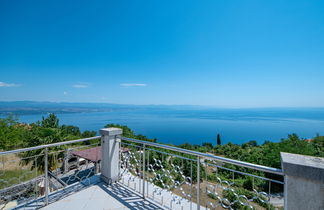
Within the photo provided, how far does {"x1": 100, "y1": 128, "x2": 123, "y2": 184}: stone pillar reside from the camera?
10.9 ft

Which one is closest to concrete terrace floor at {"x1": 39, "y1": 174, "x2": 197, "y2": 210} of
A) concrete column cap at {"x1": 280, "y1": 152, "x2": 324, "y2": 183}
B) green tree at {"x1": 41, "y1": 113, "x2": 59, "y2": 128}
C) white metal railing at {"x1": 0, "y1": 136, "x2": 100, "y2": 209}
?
white metal railing at {"x1": 0, "y1": 136, "x2": 100, "y2": 209}

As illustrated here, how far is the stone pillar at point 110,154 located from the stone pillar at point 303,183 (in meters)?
2.93

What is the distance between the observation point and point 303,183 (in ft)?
4.40

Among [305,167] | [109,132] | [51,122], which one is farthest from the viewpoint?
[51,122]

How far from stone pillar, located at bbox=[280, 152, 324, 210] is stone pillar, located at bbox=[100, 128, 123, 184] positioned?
115 inches

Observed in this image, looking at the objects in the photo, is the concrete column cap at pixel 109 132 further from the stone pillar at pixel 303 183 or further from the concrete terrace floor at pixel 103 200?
the stone pillar at pixel 303 183

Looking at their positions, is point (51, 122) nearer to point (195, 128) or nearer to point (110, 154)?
point (110, 154)

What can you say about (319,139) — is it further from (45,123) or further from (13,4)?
(13,4)

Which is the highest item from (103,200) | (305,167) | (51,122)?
(305,167)

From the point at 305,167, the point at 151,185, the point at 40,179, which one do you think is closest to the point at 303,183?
the point at 305,167

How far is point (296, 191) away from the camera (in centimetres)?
138

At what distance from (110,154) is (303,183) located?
10.3 ft

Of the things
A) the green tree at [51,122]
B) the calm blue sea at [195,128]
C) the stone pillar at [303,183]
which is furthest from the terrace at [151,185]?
the calm blue sea at [195,128]

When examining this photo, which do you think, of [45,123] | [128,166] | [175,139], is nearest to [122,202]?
[128,166]
